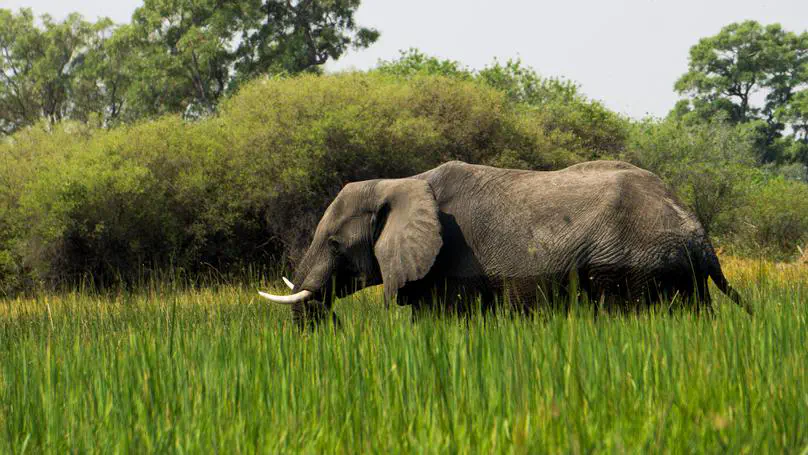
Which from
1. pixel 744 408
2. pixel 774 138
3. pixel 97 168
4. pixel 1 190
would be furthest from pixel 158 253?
pixel 774 138

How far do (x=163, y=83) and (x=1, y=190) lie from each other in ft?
52.5

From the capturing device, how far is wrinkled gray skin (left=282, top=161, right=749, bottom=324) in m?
6.80

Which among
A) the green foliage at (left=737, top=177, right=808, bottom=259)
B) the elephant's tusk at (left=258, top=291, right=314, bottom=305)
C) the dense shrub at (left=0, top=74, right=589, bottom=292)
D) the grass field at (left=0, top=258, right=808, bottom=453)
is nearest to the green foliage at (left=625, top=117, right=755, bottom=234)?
the green foliage at (left=737, top=177, right=808, bottom=259)

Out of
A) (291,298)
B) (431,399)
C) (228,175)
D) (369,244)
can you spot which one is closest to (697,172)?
(228,175)

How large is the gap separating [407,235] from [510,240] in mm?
915

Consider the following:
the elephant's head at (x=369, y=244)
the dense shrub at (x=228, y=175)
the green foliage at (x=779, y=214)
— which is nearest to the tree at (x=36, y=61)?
the dense shrub at (x=228, y=175)

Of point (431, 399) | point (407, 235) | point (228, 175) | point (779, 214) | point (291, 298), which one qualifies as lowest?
point (431, 399)

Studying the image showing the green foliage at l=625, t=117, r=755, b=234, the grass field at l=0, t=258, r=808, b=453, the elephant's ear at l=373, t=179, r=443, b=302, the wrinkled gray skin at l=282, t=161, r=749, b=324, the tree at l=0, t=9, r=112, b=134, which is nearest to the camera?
the grass field at l=0, t=258, r=808, b=453

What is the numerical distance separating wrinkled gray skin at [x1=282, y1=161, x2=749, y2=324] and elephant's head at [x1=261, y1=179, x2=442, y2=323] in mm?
10

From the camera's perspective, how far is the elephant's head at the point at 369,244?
7395 mm

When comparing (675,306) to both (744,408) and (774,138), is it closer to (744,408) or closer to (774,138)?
(744,408)

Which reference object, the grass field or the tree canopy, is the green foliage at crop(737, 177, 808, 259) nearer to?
the tree canopy

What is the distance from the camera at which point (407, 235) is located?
293 inches

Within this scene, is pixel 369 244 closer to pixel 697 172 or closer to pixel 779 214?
pixel 697 172
